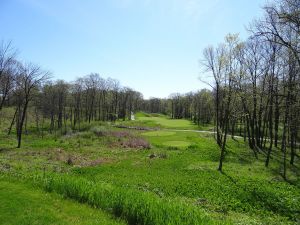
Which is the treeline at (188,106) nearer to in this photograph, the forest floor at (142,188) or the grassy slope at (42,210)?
the forest floor at (142,188)

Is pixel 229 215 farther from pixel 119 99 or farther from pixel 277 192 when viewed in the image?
pixel 119 99

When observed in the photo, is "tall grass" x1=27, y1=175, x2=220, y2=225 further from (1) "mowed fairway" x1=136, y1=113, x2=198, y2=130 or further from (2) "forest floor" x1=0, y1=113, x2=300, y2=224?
(1) "mowed fairway" x1=136, y1=113, x2=198, y2=130

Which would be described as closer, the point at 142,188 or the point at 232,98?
the point at 142,188

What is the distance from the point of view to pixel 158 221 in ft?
26.4

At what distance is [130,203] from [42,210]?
332 cm

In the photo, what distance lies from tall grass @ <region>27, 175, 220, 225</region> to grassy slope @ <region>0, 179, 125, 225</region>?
0.43 meters

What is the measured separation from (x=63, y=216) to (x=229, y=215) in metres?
7.09

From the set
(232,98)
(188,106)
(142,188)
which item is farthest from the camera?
(188,106)

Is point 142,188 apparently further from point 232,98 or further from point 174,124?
point 174,124

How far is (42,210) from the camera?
961 centimetres

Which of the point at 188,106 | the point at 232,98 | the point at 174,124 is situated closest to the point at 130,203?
the point at 232,98

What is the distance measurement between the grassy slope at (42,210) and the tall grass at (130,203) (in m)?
0.43

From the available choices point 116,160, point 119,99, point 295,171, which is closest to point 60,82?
point 119,99

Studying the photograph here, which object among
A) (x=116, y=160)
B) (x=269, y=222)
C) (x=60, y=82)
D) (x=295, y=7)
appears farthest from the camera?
(x=60, y=82)
